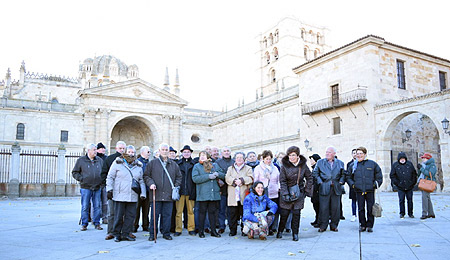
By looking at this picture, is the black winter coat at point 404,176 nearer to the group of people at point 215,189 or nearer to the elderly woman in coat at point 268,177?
the group of people at point 215,189

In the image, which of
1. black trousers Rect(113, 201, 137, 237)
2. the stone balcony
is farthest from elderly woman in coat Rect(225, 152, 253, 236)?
the stone balcony

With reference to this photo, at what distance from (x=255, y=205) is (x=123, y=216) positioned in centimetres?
253

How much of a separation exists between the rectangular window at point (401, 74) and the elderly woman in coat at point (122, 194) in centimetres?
2159

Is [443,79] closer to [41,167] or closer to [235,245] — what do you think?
[235,245]

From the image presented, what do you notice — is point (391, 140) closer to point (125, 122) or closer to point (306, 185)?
point (306, 185)

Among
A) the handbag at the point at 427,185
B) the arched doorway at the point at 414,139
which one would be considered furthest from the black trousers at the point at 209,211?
the arched doorway at the point at 414,139

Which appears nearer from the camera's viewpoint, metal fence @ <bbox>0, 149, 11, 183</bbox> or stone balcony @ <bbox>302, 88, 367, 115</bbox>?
metal fence @ <bbox>0, 149, 11, 183</bbox>

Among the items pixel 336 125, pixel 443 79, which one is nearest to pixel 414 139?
pixel 336 125

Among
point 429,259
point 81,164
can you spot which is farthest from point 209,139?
point 429,259

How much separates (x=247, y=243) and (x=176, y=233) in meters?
1.74

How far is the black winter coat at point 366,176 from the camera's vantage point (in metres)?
7.60

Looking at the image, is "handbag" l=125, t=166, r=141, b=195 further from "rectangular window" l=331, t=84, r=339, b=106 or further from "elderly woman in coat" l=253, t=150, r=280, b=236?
"rectangular window" l=331, t=84, r=339, b=106

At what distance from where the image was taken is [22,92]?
157ft

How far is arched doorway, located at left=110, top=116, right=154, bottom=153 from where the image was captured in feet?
134
